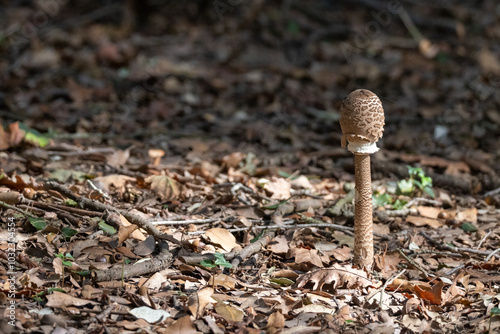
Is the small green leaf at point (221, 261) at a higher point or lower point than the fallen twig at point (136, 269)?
higher

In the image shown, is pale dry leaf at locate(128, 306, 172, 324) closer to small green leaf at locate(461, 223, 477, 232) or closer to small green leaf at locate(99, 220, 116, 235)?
small green leaf at locate(99, 220, 116, 235)

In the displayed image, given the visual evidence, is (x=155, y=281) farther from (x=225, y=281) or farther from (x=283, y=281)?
(x=283, y=281)

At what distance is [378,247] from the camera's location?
3926mm

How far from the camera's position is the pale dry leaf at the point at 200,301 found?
288cm

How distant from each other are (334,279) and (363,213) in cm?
48

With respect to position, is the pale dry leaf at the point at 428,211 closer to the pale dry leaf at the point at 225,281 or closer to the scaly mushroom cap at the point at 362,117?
the scaly mushroom cap at the point at 362,117

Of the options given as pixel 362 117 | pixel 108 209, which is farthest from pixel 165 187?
pixel 362 117

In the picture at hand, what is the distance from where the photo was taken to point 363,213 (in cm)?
340

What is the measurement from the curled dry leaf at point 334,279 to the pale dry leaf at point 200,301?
0.61 m

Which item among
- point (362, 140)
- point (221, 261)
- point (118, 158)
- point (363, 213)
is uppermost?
point (362, 140)

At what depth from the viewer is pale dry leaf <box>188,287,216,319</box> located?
2.88m

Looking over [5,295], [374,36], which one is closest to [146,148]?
[5,295]

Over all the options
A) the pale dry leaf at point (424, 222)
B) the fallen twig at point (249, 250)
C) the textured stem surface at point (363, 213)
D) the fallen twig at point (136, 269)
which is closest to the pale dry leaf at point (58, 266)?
the fallen twig at point (136, 269)

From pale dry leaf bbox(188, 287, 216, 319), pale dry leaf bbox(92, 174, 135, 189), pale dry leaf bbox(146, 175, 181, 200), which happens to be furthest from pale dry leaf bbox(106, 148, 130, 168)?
pale dry leaf bbox(188, 287, 216, 319)
